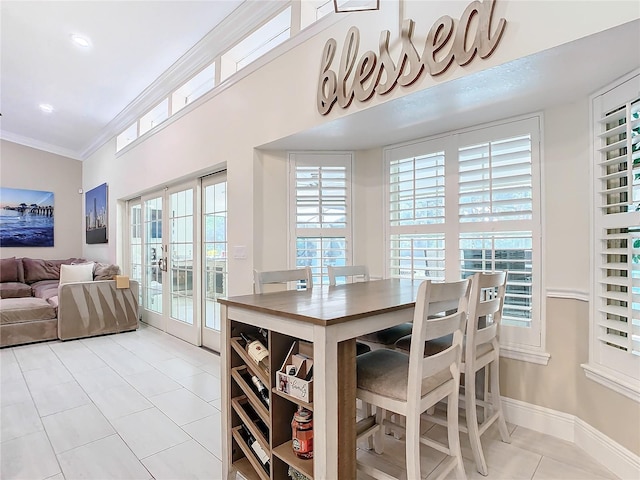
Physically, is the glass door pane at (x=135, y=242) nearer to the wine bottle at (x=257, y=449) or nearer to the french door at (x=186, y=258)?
the french door at (x=186, y=258)

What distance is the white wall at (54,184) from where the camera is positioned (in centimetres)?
620

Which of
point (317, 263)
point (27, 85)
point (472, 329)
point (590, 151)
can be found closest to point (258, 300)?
→ point (472, 329)

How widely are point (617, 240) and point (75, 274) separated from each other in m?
5.55

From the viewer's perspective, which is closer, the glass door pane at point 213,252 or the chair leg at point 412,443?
the chair leg at point 412,443

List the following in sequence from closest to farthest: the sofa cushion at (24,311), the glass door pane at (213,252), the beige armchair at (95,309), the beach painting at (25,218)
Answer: the glass door pane at (213,252) < the sofa cushion at (24,311) < the beige armchair at (95,309) < the beach painting at (25,218)

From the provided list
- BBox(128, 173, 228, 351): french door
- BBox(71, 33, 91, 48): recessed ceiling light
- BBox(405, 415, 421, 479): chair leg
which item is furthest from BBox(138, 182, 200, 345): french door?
BBox(405, 415, 421, 479): chair leg

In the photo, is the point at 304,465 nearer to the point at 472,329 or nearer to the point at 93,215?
the point at 472,329

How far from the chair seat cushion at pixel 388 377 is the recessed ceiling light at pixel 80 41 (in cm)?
388

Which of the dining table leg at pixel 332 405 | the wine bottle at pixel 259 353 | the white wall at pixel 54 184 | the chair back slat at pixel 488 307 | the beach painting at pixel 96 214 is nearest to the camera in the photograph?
the dining table leg at pixel 332 405

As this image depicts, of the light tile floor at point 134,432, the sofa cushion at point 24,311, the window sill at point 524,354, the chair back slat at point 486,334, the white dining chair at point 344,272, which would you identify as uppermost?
the white dining chair at point 344,272

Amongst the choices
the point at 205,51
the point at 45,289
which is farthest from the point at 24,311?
the point at 205,51

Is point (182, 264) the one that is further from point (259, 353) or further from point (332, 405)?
point (332, 405)

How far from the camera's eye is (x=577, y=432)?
194cm

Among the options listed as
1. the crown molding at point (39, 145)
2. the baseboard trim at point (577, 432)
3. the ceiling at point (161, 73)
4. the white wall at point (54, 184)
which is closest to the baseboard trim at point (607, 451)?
the baseboard trim at point (577, 432)
